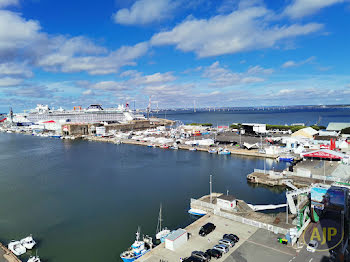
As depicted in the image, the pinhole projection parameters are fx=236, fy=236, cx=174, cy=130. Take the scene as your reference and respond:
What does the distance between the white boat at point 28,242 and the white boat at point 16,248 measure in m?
0.15

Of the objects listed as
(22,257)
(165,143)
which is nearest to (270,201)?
(22,257)

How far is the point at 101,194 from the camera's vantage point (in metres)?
20.5

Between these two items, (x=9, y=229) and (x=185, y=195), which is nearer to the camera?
(x=9, y=229)

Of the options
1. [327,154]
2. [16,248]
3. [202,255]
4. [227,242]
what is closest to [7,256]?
[16,248]

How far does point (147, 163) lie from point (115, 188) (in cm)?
1034

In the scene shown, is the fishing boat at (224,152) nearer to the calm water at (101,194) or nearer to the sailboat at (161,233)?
the calm water at (101,194)

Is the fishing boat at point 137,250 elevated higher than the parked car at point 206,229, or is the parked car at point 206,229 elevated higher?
the parked car at point 206,229

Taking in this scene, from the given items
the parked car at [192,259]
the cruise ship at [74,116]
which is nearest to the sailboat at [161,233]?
the parked car at [192,259]

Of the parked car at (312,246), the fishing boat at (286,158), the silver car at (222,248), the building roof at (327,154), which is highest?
the building roof at (327,154)

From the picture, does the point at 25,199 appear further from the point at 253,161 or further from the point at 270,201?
the point at 253,161

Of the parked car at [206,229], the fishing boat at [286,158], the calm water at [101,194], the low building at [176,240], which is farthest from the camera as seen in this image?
the fishing boat at [286,158]

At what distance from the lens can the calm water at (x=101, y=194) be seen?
1330 cm

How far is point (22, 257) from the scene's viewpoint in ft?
38.1

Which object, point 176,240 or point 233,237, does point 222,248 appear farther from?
point 176,240
